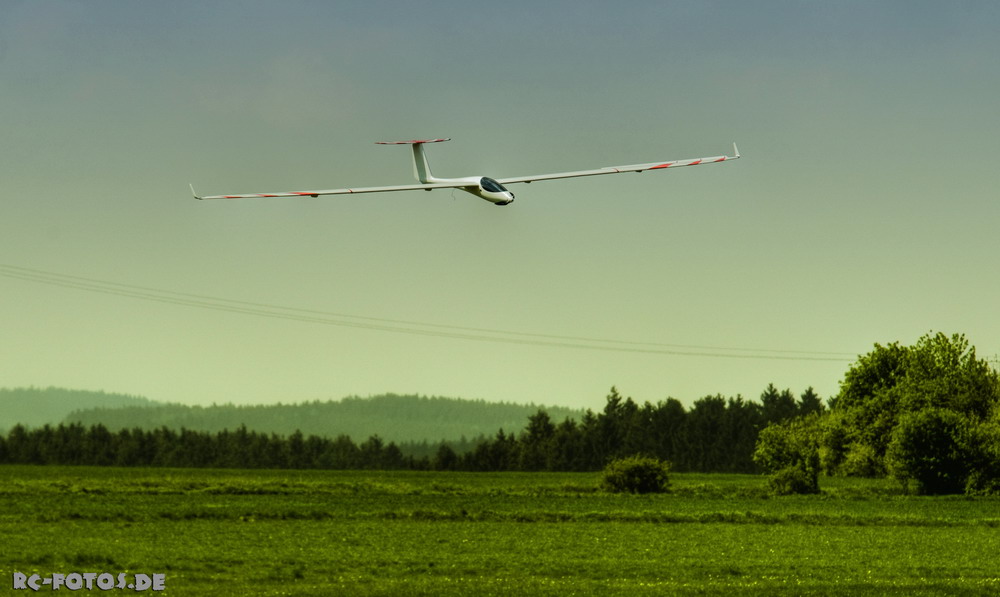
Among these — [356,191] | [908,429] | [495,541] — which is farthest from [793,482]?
[356,191]

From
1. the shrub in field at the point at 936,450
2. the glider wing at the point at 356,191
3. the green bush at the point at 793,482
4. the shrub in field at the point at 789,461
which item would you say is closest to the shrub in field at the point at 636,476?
the green bush at the point at 793,482

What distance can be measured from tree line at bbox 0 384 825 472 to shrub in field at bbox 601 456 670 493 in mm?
50960

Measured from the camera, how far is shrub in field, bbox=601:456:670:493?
64.8 meters

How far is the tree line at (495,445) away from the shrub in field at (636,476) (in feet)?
167

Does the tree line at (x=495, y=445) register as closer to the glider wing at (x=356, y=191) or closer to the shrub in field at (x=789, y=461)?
the shrub in field at (x=789, y=461)

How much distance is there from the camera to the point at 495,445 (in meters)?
142

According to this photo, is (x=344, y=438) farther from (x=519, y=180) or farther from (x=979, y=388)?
(x=519, y=180)

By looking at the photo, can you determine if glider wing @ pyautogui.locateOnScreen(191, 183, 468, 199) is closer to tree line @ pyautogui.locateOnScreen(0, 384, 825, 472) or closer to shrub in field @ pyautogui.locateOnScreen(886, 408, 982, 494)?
shrub in field @ pyautogui.locateOnScreen(886, 408, 982, 494)

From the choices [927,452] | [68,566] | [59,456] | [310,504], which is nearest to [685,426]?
[59,456]

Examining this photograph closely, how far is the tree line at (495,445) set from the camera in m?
134

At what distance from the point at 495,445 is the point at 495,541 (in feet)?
343

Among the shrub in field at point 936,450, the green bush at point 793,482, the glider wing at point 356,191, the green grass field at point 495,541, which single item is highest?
the glider wing at point 356,191

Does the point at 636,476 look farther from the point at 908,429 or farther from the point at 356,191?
the point at 356,191

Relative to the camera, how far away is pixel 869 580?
2908 centimetres
